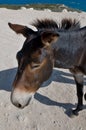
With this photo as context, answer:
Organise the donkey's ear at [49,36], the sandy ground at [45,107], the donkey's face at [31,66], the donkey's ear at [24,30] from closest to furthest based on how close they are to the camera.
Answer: the donkey's ear at [49,36], the donkey's face at [31,66], the donkey's ear at [24,30], the sandy ground at [45,107]

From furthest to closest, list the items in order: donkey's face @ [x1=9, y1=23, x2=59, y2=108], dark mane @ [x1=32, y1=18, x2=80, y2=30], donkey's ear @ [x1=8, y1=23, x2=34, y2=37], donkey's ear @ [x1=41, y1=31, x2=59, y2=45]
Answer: dark mane @ [x1=32, y1=18, x2=80, y2=30]
donkey's ear @ [x1=8, y1=23, x2=34, y2=37]
donkey's face @ [x1=9, y1=23, x2=59, y2=108]
donkey's ear @ [x1=41, y1=31, x2=59, y2=45]

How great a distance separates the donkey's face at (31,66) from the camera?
14.6 ft

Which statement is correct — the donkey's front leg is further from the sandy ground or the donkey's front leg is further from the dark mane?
the dark mane

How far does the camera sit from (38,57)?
4.49m

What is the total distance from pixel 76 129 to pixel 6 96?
1.53m

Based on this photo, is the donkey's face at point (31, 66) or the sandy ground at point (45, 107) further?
the sandy ground at point (45, 107)

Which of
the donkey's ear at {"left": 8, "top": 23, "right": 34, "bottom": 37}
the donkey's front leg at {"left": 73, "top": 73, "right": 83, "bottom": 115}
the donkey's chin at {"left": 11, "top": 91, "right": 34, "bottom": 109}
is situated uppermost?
the donkey's ear at {"left": 8, "top": 23, "right": 34, "bottom": 37}

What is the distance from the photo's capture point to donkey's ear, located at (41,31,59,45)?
427 centimetres

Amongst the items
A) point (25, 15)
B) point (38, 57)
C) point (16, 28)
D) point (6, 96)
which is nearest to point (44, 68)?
point (38, 57)

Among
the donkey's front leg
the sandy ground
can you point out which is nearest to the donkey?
the donkey's front leg

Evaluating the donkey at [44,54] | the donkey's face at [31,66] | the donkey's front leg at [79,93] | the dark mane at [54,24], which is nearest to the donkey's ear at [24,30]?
the donkey at [44,54]

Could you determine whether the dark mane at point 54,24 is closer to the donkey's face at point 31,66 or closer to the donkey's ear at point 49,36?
Answer: the donkey's face at point 31,66

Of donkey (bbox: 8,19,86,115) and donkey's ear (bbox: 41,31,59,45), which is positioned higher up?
donkey's ear (bbox: 41,31,59,45)

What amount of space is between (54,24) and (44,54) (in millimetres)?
723
